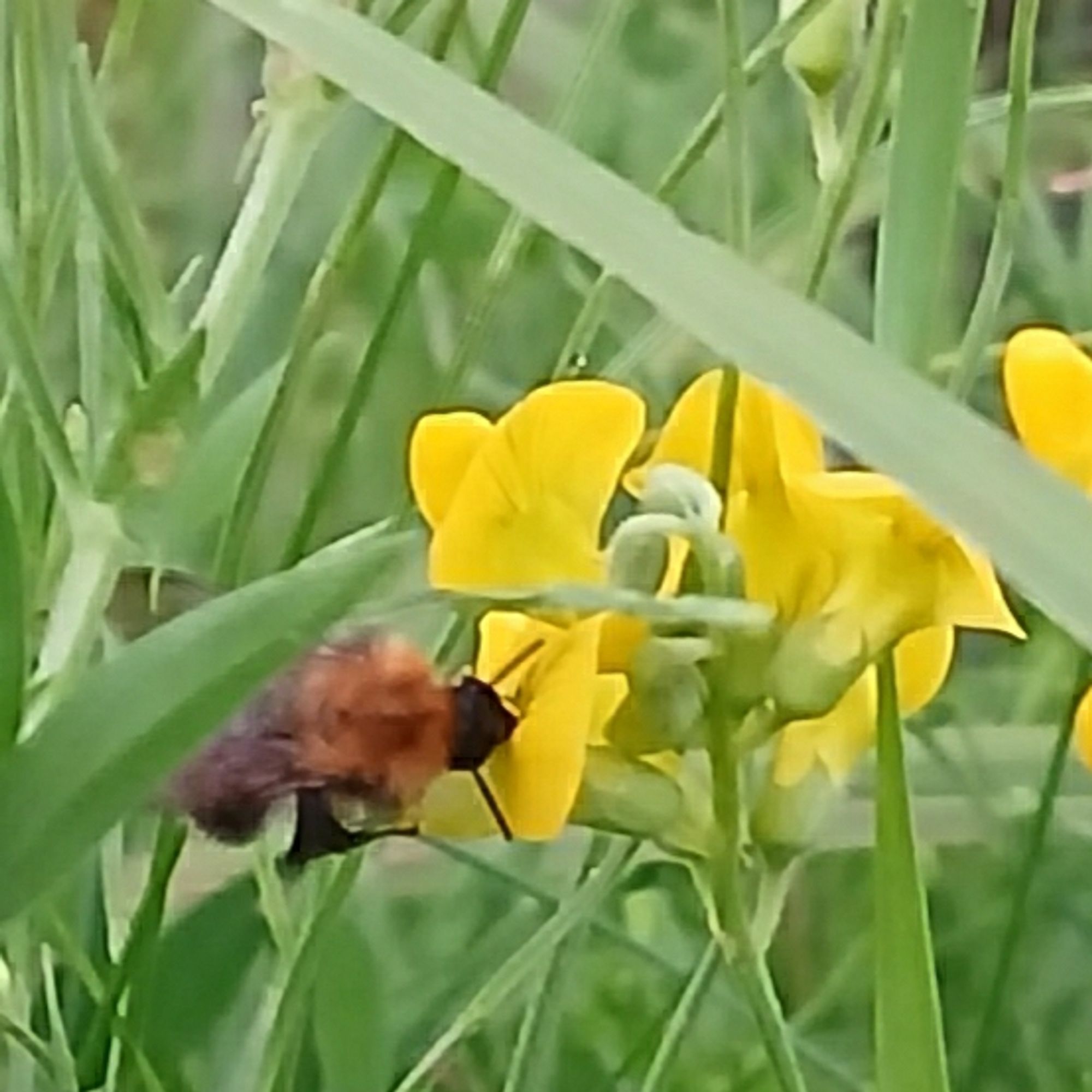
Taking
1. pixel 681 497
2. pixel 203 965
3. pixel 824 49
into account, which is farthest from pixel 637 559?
pixel 203 965

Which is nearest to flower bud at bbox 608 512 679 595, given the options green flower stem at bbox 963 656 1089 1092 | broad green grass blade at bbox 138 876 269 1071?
green flower stem at bbox 963 656 1089 1092

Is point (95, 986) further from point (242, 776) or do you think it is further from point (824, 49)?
point (824, 49)

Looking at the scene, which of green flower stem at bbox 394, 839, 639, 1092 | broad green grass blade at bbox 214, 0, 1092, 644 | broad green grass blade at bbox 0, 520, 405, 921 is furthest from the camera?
green flower stem at bbox 394, 839, 639, 1092

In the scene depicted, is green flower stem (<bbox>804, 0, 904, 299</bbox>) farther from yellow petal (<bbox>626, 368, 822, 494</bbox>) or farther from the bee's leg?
the bee's leg

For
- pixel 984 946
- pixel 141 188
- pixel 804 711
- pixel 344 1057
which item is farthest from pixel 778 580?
pixel 141 188

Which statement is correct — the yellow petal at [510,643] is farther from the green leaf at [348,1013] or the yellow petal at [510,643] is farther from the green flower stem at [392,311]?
the green leaf at [348,1013]

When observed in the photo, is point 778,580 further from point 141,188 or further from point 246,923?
point 141,188
